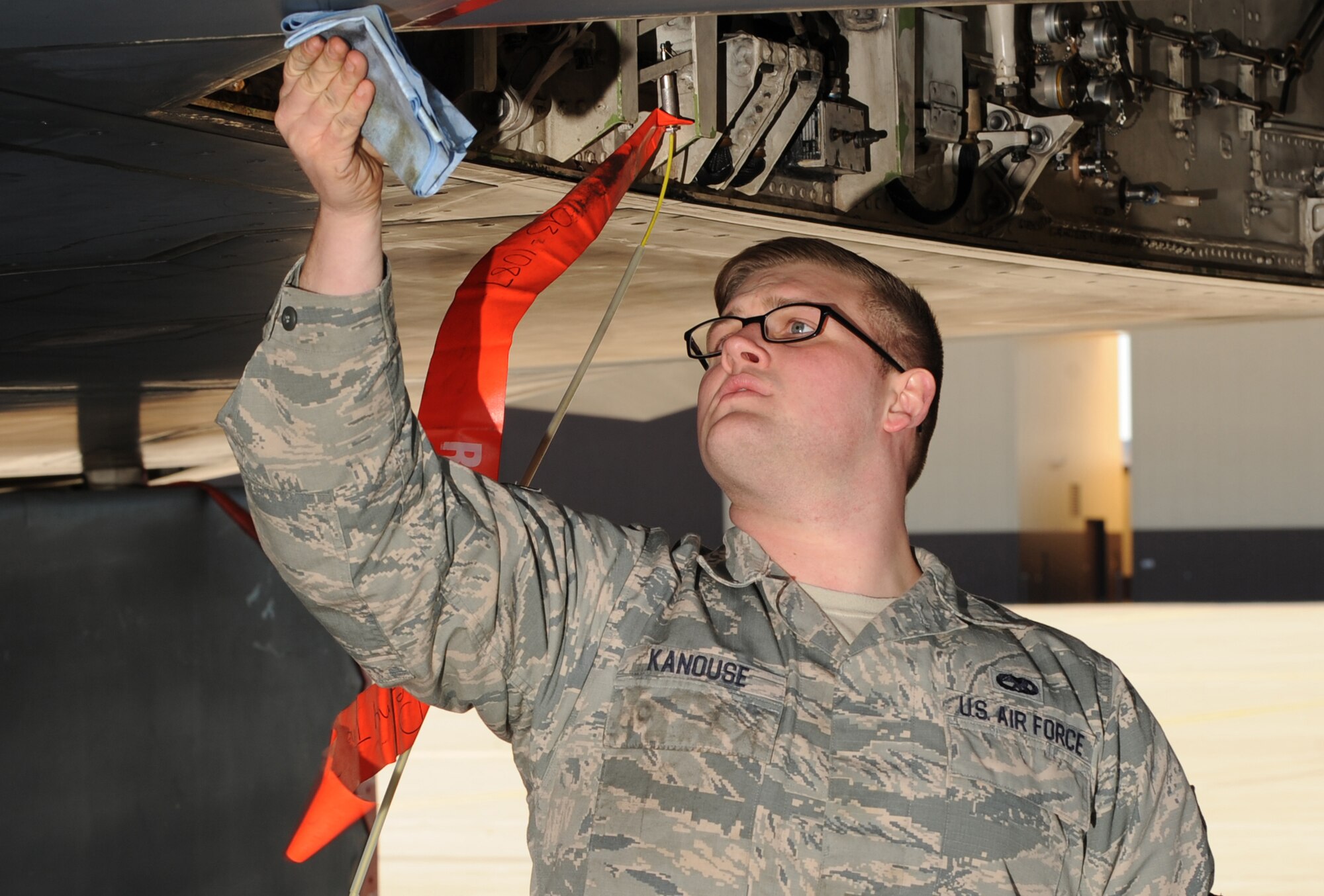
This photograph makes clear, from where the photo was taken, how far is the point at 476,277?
2131mm

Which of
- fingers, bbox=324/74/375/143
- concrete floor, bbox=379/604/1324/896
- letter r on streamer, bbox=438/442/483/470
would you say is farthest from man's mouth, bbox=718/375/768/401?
concrete floor, bbox=379/604/1324/896

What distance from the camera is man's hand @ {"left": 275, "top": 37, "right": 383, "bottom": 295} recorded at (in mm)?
1417

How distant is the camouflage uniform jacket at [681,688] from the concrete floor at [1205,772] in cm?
480

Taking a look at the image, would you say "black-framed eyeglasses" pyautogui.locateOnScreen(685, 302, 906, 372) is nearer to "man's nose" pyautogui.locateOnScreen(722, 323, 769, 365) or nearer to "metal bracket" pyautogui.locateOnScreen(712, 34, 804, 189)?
"man's nose" pyautogui.locateOnScreen(722, 323, 769, 365)

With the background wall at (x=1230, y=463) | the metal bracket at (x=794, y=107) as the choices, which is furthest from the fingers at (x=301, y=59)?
the background wall at (x=1230, y=463)

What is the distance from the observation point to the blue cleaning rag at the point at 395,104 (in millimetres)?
1412

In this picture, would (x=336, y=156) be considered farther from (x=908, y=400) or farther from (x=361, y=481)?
(x=908, y=400)

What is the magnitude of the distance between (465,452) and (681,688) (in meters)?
0.51

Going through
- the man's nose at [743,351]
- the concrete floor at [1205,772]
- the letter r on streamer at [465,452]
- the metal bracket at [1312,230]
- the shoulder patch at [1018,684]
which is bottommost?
the concrete floor at [1205,772]

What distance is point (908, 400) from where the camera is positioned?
232cm

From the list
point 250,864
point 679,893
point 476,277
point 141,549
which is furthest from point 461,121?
point 250,864

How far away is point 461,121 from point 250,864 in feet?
11.3

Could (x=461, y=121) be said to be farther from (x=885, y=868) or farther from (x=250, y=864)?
(x=250, y=864)

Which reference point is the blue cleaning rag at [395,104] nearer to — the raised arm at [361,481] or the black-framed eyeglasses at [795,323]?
the raised arm at [361,481]
